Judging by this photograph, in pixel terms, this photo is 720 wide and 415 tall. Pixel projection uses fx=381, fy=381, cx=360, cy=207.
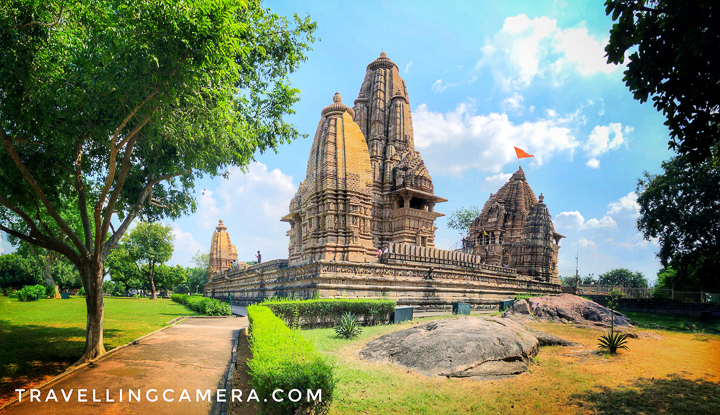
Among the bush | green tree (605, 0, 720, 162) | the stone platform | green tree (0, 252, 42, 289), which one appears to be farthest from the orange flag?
green tree (0, 252, 42, 289)

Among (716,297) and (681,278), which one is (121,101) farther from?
(681,278)

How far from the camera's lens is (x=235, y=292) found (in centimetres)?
2995

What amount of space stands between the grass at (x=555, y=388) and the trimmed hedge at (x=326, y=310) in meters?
3.36

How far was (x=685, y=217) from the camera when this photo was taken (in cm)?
2603

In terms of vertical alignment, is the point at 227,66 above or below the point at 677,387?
above

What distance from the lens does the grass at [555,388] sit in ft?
18.7

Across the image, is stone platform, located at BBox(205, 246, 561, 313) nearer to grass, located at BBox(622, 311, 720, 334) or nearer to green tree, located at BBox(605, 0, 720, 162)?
grass, located at BBox(622, 311, 720, 334)

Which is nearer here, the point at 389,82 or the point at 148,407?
the point at 148,407

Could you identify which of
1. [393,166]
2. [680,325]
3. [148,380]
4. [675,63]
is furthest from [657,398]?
[393,166]

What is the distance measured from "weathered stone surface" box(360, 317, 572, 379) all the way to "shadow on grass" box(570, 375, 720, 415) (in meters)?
1.55

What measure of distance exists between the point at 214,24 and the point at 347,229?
39.2 ft

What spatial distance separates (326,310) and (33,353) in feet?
26.0

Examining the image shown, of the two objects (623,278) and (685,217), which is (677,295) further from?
(623,278)

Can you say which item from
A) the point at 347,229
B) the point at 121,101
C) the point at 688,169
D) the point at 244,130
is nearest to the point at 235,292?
the point at 347,229
